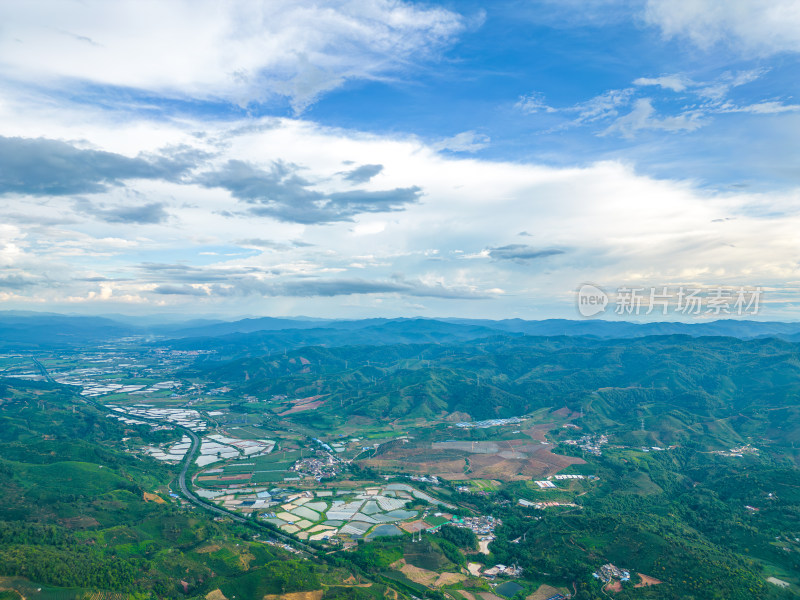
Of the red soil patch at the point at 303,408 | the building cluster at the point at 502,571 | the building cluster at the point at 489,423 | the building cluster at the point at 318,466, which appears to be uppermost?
the building cluster at the point at 502,571

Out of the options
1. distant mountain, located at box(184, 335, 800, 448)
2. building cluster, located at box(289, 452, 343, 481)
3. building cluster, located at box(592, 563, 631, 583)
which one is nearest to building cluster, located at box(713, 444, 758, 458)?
distant mountain, located at box(184, 335, 800, 448)

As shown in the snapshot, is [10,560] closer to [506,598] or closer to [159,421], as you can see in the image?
[506,598]

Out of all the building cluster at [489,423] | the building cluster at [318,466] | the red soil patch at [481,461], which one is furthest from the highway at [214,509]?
the building cluster at [489,423]

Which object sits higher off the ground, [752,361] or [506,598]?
[752,361]

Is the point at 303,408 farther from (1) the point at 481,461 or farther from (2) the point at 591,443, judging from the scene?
(2) the point at 591,443

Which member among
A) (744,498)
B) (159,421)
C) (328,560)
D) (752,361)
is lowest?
(159,421)

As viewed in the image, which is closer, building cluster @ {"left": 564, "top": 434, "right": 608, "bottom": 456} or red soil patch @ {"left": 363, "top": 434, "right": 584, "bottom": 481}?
red soil patch @ {"left": 363, "top": 434, "right": 584, "bottom": 481}

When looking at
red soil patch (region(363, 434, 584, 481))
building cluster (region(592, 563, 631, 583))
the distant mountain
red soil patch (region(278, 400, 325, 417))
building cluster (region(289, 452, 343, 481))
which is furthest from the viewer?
red soil patch (region(278, 400, 325, 417))

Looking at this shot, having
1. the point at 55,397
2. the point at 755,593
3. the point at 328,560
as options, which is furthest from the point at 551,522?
the point at 55,397

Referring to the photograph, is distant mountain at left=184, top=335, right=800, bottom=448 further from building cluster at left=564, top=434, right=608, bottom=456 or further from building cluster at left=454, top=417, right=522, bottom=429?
building cluster at left=564, top=434, right=608, bottom=456

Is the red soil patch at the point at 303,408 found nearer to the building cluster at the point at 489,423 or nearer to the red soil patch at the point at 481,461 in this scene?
the building cluster at the point at 489,423

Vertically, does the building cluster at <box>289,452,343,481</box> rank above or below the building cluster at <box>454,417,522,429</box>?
below
